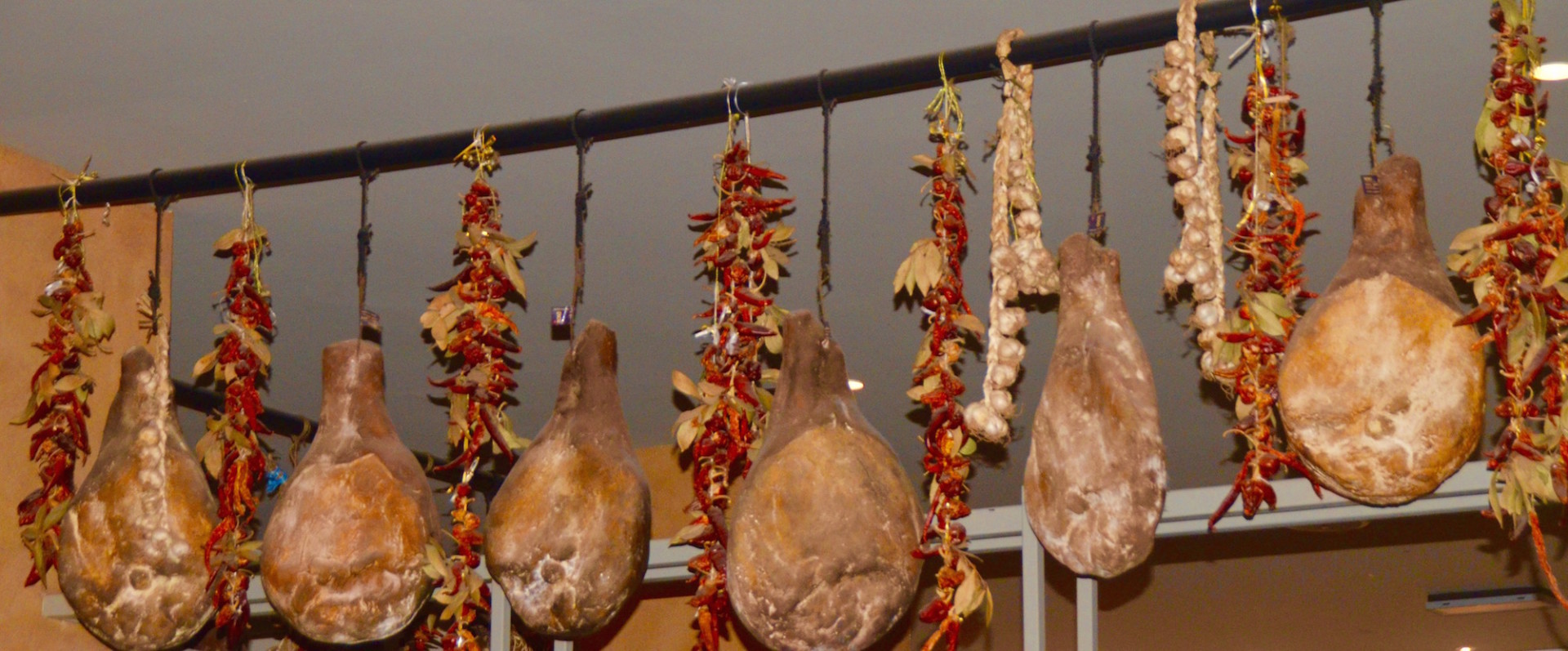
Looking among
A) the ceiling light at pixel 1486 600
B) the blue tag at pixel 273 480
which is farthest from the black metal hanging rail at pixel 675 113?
the ceiling light at pixel 1486 600

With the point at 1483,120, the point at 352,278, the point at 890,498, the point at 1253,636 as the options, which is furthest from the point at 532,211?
the point at 1253,636

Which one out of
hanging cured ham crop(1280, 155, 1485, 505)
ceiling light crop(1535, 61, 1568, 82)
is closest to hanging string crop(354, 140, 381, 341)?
hanging cured ham crop(1280, 155, 1485, 505)

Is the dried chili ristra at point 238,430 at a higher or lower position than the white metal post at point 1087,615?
higher

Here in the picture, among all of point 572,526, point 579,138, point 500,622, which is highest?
point 579,138

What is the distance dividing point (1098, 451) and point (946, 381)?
0.26m

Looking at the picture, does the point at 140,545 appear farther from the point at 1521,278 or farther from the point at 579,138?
the point at 1521,278

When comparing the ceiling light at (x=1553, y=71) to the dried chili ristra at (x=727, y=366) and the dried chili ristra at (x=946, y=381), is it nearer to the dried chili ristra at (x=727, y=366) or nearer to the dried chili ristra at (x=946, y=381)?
the dried chili ristra at (x=946, y=381)

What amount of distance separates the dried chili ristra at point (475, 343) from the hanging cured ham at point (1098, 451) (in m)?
0.94

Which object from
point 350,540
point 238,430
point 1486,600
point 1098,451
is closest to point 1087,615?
point 1098,451

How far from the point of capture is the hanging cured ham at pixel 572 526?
2.31 metres

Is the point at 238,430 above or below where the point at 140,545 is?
above

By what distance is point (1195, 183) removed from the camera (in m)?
2.09

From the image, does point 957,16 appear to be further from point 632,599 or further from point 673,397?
point 673,397

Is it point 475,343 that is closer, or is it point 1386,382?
point 1386,382
